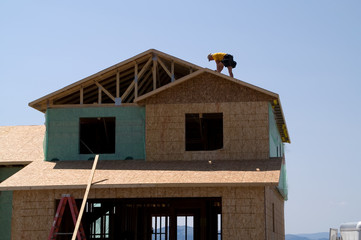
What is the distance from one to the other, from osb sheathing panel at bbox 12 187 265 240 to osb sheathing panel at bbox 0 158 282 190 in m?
0.43

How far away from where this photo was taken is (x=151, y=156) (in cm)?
2486

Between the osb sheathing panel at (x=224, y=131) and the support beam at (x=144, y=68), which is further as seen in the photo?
the support beam at (x=144, y=68)

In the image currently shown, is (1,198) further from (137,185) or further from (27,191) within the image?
(137,185)

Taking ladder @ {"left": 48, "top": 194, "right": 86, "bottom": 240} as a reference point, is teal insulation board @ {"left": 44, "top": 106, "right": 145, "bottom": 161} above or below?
above

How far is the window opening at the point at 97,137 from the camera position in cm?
2933

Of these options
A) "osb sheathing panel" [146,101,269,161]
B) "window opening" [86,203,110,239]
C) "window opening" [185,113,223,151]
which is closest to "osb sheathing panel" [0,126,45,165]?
"window opening" [86,203,110,239]

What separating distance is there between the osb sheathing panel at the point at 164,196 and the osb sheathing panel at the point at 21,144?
4.66m

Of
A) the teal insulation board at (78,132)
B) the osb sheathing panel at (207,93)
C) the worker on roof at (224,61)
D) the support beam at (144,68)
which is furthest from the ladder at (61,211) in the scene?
the worker on roof at (224,61)

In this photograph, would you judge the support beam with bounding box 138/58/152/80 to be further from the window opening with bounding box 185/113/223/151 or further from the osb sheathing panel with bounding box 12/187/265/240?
the osb sheathing panel with bounding box 12/187/265/240

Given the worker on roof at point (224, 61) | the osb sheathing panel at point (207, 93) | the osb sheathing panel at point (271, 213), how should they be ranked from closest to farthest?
1. the osb sheathing panel at point (271, 213)
2. the osb sheathing panel at point (207, 93)
3. the worker on roof at point (224, 61)

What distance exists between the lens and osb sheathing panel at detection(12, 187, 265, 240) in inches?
829

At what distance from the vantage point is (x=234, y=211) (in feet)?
69.6

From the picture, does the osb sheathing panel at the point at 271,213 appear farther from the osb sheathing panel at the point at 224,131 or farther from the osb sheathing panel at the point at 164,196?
the osb sheathing panel at the point at 224,131

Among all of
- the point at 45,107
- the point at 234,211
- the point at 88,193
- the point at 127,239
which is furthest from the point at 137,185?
the point at 127,239
